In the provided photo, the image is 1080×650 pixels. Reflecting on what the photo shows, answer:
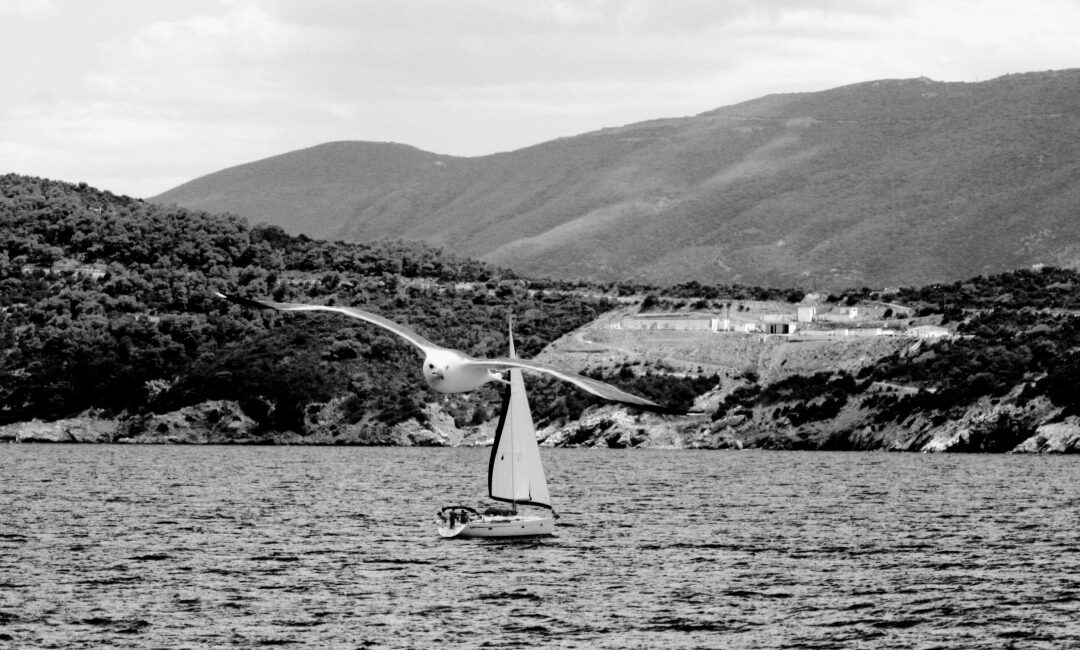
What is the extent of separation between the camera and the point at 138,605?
4672cm

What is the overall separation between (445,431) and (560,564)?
8743 centimetres

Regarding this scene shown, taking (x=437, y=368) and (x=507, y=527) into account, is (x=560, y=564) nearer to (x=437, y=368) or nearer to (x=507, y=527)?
(x=507, y=527)

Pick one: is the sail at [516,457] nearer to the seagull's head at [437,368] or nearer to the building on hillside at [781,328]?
the seagull's head at [437,368]

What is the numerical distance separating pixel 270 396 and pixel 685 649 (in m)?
106

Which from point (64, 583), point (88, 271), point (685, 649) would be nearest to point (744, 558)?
point (685, 649)

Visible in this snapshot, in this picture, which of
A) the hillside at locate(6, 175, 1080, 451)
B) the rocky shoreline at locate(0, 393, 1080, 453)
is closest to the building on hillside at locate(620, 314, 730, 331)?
the hillside at locate(6, 175, 1080, 451)

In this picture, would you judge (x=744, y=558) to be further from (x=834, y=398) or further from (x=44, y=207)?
(x=44, y=207)

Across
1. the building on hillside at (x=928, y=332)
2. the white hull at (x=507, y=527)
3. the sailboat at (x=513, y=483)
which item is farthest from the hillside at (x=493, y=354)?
the sailboat at (x=513, y=483)

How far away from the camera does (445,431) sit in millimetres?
142750

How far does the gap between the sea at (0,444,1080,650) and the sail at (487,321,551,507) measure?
1927 mm

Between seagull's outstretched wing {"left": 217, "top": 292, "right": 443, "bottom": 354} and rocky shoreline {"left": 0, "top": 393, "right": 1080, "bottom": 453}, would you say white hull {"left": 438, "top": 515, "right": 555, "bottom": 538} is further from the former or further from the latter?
rocky shoreline {"left": 0, "top": 393, "right": 1080, "bottom": 453}

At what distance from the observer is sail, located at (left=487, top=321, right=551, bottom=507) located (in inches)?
2271

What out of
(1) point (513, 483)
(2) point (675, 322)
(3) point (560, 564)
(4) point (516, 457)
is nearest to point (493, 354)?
(2) point (675, 322)

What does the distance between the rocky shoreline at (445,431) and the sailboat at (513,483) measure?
225ft
